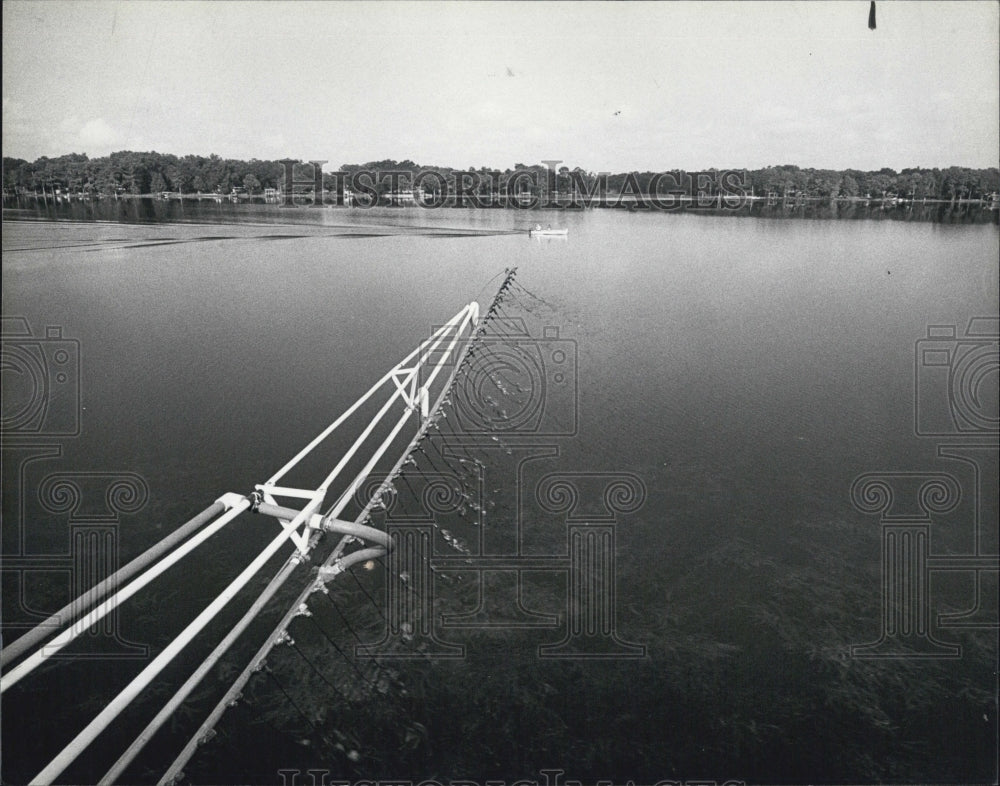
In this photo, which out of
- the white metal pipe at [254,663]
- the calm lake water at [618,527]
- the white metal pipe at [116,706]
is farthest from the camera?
the calm lake water at [618,527]

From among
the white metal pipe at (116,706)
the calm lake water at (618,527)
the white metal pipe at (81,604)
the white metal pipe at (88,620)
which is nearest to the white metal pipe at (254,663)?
the calm lake water at (618,527)

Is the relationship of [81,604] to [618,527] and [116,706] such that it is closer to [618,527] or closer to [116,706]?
[116,706]

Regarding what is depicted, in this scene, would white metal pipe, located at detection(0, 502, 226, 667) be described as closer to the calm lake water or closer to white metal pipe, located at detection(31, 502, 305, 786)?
white metal pipe, located at detection(31, 502, 305, 786)

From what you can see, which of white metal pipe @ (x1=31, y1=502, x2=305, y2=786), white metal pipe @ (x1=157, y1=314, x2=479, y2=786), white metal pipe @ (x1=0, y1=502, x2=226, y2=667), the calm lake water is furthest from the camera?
the calm lake water

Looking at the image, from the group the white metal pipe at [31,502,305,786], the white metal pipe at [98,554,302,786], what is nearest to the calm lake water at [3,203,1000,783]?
the white metal pipe at [98,554,302,786]

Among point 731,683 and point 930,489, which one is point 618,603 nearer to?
point 731,683

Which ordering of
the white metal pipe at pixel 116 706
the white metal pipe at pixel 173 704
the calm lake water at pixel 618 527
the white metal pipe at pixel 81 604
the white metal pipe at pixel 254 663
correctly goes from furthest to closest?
the calm lake water at pixel 618 527
the white metal pipe at pixel 254 663
the white metal pipe at pixel 173 704
the white metal pipe at pixel 116 706
the white metal pipe at pixel 81 604

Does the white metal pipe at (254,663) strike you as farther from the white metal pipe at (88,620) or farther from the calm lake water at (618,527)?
the white metal pipe at (88,620)

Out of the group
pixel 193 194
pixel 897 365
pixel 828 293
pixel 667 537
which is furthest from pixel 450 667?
pixel 193 194
